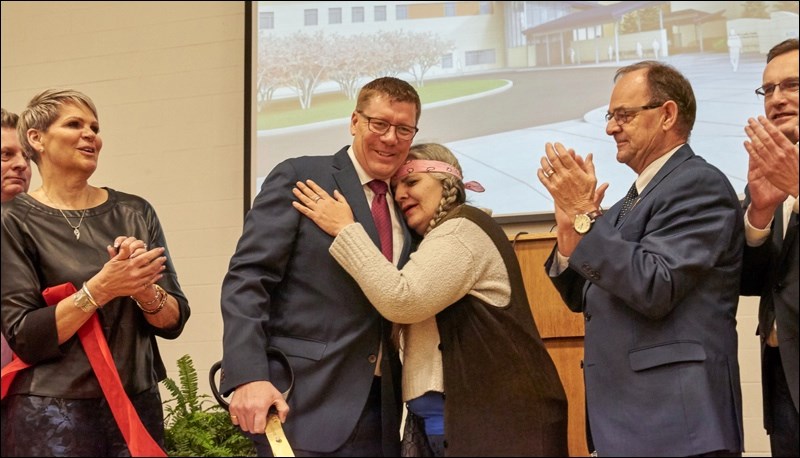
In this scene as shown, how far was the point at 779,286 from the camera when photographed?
2.01 m

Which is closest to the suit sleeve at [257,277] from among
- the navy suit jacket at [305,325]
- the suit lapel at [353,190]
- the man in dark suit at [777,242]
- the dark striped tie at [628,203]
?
the navy suit jacket at [305,325]

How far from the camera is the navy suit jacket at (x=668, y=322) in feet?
6.19

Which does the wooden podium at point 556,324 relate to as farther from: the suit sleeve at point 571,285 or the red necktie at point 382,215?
the red necktie at point 382,215

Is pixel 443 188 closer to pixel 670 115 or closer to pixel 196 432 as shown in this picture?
pixel 670 115

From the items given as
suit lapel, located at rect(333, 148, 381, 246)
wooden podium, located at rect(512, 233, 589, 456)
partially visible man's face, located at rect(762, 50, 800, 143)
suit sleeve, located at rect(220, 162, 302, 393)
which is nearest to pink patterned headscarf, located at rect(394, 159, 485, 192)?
suit lapel, located at rect(333, 148, 381, 246)

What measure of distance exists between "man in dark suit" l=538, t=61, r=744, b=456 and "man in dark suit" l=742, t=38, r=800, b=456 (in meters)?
0.09

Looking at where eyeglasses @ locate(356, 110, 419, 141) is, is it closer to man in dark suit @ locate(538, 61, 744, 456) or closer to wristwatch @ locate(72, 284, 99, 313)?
man in dark suit @ locate(538, 61, 744, 456)

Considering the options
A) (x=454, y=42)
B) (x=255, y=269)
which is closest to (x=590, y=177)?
(x=255, y=269)

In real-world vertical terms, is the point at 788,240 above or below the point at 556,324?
above

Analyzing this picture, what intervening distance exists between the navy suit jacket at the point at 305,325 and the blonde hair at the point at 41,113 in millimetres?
622

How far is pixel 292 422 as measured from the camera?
2.07m

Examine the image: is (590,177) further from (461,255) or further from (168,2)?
(168,2)

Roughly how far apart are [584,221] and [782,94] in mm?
701

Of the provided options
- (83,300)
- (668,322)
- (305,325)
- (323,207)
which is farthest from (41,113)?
(668,322)
